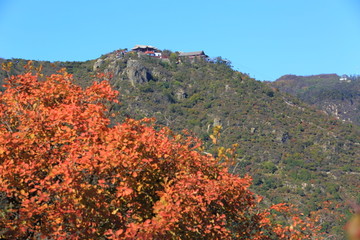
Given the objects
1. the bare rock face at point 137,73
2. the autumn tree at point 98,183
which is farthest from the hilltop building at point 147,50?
the autumn tree at point 98,183

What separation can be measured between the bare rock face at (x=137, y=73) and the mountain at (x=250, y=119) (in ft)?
0.73

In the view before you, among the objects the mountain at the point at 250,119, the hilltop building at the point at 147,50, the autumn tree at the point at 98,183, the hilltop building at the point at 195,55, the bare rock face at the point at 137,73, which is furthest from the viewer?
the hilltop building at the point at 147,50

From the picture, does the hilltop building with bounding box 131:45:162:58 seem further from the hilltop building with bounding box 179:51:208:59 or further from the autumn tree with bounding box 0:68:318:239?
the autumn tree with bounding box 0:68:318:239

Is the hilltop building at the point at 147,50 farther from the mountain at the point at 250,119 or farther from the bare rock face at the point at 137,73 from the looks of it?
the bare rock face at the point at 137,73

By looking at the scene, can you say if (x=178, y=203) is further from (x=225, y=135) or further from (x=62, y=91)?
(x=225, y=135)

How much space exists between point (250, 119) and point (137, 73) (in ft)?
94.9

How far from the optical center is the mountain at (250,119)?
7431 centimetres

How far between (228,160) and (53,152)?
4391mm

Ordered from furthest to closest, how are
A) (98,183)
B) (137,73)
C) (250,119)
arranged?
1. (137,73)
2. (250,119)
3. (98,183)

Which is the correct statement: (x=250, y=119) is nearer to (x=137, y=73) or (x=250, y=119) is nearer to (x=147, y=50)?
(x=137, y=73)

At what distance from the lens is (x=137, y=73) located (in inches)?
4272

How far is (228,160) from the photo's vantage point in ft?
39.3

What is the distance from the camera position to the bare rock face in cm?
10700

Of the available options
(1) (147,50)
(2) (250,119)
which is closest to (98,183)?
(2) (250,119)
